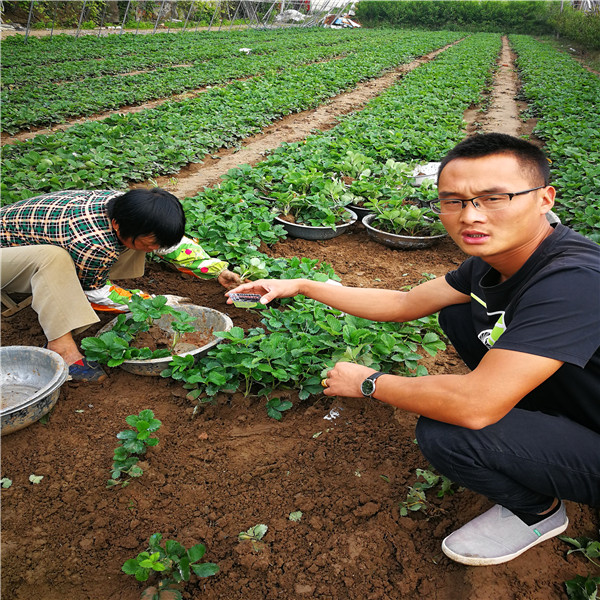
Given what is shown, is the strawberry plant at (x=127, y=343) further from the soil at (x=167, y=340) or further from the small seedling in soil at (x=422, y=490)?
the small seedling in soil at (x=422, y=490)

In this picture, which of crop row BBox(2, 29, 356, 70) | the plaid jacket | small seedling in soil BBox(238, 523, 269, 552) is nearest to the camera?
small seedling in soil BBox(238, 523, 269, 552)

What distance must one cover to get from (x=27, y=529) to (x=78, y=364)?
883mm

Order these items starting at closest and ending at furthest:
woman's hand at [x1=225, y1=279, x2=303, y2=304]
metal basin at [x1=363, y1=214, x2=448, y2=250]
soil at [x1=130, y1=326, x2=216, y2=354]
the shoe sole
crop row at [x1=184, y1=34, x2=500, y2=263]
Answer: the shoe sole, woman's hand at [x1=225, y1=279, x2=303, y2=304], soil at [x1=130, y1=326, x2=216, y2=354], crop row at [x1=184, y1=34, x2=500, y2=263], metal basin at [x1=363, y1=214, x2=448, y2=250]

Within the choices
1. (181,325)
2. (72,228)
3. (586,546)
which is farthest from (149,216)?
(586,546)

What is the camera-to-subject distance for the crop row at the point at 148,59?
1162cm

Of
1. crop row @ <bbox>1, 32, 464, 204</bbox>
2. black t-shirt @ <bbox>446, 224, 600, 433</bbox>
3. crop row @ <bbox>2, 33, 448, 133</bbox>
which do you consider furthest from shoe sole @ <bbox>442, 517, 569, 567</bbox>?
crop row @ <bbox>2, 33, 448, 133</bbox>

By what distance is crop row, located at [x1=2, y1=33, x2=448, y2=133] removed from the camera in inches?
323

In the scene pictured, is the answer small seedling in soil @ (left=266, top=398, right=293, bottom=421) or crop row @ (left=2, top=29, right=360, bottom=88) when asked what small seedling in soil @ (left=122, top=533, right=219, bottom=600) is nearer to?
small seedling in soil @ (left=266, top=398, right=293, bottom=421)

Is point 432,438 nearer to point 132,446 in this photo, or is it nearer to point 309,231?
point 132,446

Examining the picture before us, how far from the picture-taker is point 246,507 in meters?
1.94

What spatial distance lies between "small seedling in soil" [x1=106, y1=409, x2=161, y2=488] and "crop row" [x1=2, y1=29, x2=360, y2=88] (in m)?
11.4

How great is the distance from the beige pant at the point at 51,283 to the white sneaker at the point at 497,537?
2049 mm

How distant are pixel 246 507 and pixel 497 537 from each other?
954 millimetres

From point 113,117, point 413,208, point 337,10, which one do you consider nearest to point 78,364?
point 413,208
